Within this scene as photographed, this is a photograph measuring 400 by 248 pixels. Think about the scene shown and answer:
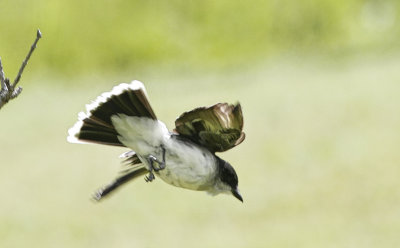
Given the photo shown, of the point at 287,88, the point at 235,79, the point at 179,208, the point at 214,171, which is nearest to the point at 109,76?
the point at 235,79

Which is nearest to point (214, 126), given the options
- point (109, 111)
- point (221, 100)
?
point (109, 111)

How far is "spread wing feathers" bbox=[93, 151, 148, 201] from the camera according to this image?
473 cm

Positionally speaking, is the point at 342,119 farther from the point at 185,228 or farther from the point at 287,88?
the point at 185,228

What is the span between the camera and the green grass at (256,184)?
45.6 feet

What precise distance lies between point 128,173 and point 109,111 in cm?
56

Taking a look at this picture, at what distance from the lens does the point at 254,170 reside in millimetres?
15953

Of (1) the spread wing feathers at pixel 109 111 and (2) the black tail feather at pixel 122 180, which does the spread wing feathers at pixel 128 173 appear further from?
(1) the spread wing feathers at pixel 109 111

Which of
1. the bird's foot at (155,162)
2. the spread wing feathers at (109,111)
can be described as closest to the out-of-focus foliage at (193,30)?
the spread wing feathers at (109,111)

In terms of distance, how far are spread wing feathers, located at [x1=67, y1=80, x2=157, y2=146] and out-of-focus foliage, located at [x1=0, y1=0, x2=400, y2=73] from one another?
20954 mm

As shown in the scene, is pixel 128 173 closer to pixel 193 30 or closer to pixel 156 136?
pixel 156 136

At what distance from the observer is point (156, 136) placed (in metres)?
4.45

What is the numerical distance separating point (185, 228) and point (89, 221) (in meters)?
1.67

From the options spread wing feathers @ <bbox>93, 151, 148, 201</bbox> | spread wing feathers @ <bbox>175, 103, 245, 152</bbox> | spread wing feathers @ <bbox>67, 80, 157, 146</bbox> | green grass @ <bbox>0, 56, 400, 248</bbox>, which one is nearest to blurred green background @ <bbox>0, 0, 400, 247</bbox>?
green grass @ <bbox>0, 56, 400, 248</bbox>

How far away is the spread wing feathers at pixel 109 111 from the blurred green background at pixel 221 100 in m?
9.10
